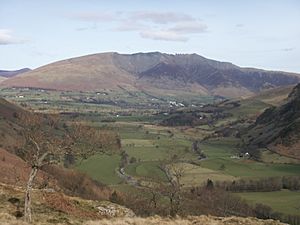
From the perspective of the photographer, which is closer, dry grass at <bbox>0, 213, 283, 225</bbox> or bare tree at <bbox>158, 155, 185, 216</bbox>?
dry grass at <bbox>0, 213, 283, 225</bbox>

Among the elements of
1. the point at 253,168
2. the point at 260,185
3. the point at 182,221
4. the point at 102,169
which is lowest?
the point at 253,168

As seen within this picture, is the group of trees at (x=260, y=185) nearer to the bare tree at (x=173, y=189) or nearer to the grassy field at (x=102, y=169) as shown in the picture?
the bare tree at (x=173, y=189)

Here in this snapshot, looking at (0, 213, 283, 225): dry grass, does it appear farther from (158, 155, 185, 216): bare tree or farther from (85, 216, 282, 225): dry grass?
(158, 155, 185, 216): bare tree

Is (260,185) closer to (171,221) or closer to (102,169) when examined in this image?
(102,169)

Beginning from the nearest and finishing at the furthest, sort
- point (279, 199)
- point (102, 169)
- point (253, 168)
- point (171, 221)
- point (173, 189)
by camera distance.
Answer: point (171, 221)
point (173, 189)
point (279, 199)
point (102, 169)
point (253, 168)

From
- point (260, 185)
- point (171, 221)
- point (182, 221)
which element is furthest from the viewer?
point (260, 185)

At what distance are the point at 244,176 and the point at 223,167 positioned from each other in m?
17.4

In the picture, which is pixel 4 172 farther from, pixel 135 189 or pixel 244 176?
pixel 244 176

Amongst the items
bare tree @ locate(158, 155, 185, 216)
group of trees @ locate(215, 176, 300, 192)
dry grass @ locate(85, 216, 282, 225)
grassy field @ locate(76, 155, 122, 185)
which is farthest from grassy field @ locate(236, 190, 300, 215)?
dry grass @ locate(85, 216, 282, 225)

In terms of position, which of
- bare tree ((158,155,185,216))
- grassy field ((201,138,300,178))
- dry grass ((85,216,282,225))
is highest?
dry grass ((85,216,282,225))

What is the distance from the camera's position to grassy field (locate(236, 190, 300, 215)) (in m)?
125

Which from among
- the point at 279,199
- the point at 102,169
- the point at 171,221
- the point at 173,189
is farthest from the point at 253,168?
the point at 171,221

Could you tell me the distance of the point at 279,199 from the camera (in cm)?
13738

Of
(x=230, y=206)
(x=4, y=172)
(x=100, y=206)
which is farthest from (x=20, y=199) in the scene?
(x=230, y=206)
